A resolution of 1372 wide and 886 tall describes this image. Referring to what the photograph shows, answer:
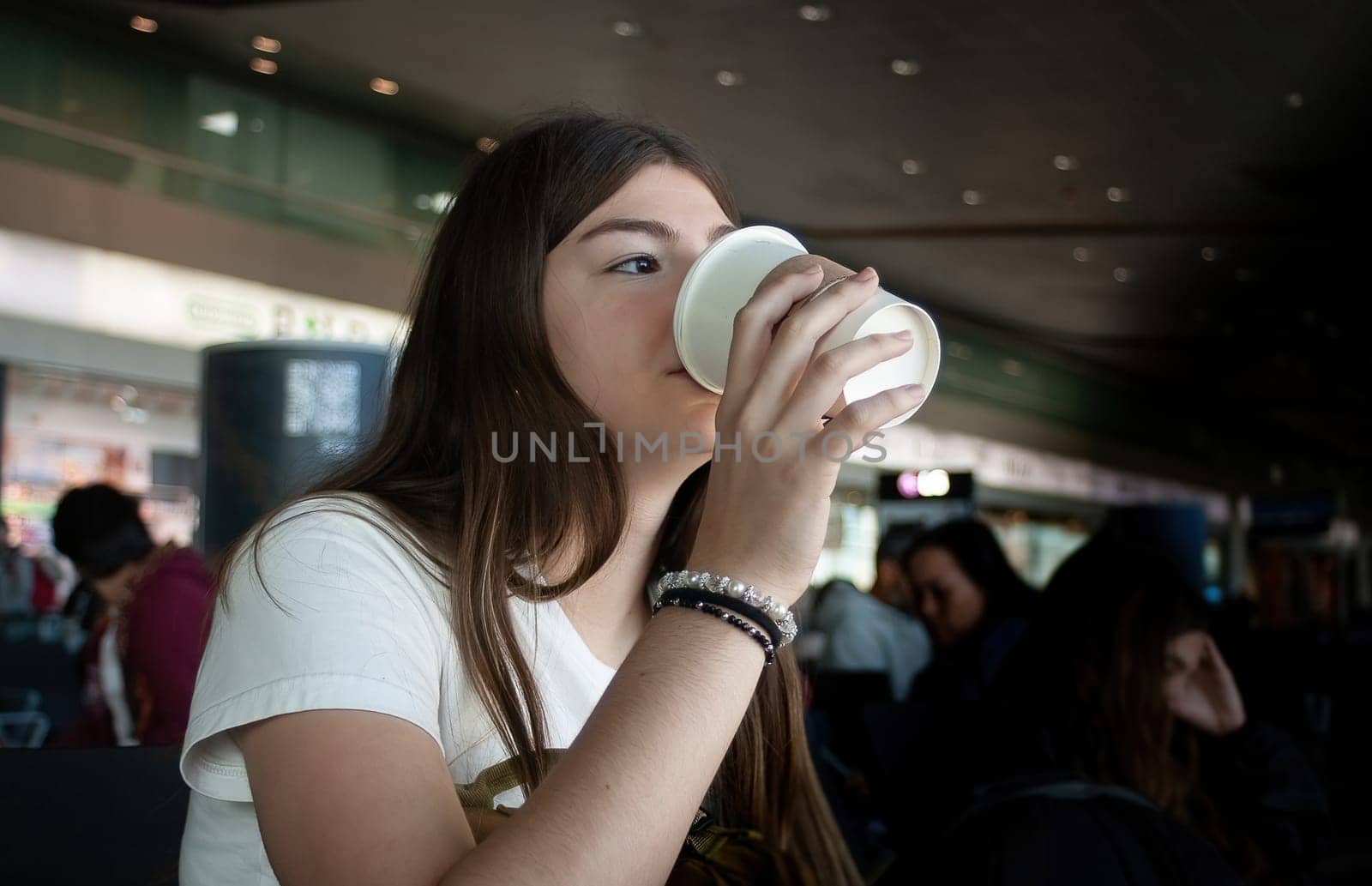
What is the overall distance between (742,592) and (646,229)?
35 cm

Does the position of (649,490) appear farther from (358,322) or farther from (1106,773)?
(358,322)

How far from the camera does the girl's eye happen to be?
96 centimetres

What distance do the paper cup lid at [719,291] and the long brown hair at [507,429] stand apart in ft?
0.49

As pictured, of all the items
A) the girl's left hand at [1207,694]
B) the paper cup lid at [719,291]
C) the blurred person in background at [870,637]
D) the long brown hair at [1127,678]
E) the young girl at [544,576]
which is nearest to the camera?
the young girl at [544,576]

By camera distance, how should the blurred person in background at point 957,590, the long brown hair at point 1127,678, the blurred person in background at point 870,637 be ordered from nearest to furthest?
the long brown hair at point 1127,678, the blurred person in background at point 957,590, the blurred person in background at point 870,637

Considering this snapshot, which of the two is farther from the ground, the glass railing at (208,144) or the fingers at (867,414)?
the glass railing at (208,144)

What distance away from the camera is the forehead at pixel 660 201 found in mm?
992

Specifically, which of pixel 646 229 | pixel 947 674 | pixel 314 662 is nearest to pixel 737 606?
pixel 314 662

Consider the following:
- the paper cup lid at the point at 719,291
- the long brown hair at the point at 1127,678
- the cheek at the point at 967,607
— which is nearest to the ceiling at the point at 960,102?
the cheek at the point at 967,607

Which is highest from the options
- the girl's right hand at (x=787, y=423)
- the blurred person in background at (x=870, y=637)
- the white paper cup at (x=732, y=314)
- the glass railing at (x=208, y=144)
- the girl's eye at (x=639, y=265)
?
the glass railing at (x=208, y=144)

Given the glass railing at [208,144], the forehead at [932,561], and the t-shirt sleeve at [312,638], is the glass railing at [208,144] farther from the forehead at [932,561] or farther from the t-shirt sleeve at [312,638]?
the t-shirt sleeve at [312,638]

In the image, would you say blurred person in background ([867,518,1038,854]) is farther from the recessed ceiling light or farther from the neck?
the recessed ceiling light

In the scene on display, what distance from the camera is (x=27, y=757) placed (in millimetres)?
1107

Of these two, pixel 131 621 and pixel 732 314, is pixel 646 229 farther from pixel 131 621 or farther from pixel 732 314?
pixel 131 621
